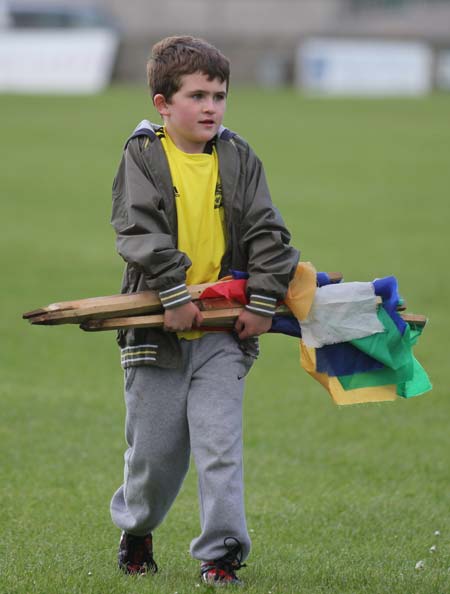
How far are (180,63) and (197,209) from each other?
1.74ft

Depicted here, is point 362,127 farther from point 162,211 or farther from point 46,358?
point 162,211

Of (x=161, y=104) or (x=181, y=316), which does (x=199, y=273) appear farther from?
(x=161, y=104)

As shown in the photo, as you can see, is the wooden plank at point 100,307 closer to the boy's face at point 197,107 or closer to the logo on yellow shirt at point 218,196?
the logo on yellow shirt at point 218,196

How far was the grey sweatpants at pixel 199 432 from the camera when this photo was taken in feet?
16.0

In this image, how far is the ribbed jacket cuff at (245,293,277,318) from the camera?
16.0 ft

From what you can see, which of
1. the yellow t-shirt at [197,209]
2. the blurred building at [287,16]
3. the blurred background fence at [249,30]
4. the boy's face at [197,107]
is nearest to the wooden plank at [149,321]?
the yellow t-shirt at [197,209]

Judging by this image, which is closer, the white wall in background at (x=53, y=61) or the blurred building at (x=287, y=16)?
the white wall in background at (x=53, y=61)

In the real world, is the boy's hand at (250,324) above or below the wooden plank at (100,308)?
below

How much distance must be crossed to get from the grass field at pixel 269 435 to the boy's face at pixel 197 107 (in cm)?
163

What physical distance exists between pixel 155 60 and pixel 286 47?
38323mm

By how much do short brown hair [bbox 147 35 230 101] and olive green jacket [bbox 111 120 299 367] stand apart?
0.17m

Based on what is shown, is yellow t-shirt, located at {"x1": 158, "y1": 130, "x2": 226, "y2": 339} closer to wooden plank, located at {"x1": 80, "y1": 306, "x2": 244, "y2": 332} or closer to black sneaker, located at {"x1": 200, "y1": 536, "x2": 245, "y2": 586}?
wooden plank, located at {"x1": 80, "y1": 306, "x2": 244, "y2": 332}

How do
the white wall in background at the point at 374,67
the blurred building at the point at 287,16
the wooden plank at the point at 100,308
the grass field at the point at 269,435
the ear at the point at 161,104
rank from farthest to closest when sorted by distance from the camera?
1. the blurred building at the point at 287,16
2. the white wall in background at the point at 374,67
3. the grass field at the point at 269,435
4. the ear at the point at 161,104
5. the wooden plank at the point at 100,308

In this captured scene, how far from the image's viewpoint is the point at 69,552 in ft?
18.3
